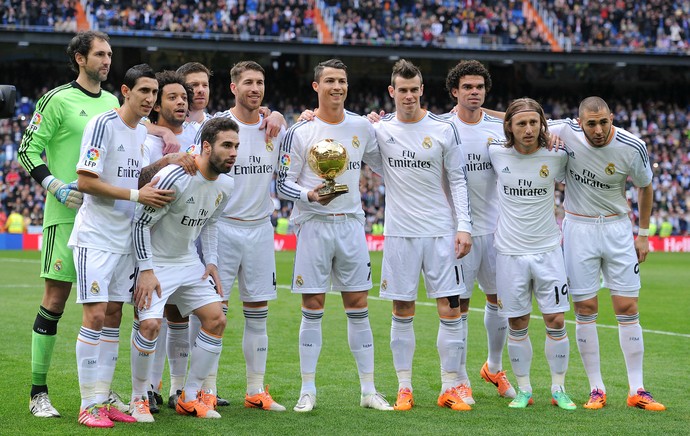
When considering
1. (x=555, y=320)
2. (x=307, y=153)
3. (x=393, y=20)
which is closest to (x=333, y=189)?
(x=307, y=153)

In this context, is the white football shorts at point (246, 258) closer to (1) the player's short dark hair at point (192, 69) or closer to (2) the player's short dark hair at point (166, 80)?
(2) the player's short dark hair at point (166, 80)

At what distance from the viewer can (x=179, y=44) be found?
3478 centimetres

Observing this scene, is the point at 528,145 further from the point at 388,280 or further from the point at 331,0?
the point at 331,0

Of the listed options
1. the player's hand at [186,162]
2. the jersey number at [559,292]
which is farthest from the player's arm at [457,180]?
the player's hand at [186,162]

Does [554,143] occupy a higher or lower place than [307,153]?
higher

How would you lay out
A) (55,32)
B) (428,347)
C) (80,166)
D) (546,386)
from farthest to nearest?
1. (55,32)
2. (428,347)
3. (546,386)
4. (80,166)

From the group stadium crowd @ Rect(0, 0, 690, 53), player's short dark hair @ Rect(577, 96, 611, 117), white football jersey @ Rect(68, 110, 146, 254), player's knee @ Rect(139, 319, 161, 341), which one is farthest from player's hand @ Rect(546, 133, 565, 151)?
stadium crowd @ Rect(0, 0, 690, 53)

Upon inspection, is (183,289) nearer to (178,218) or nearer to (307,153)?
(178,218)

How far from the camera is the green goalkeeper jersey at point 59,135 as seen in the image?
6547mm

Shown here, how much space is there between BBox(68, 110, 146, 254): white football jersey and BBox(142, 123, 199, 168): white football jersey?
0.28m

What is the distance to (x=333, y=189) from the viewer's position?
658cm

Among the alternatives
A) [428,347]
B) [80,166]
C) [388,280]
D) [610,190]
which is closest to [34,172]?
[80,166]

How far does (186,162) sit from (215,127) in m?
0.31

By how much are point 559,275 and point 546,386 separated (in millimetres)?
1368
